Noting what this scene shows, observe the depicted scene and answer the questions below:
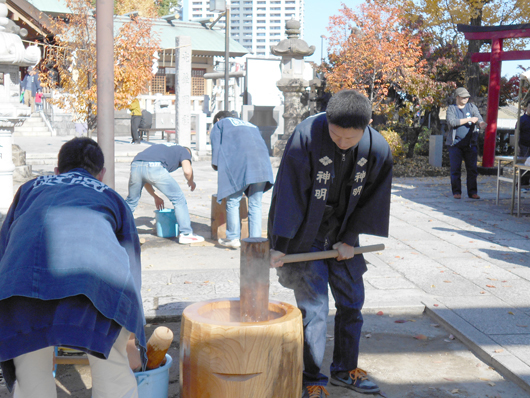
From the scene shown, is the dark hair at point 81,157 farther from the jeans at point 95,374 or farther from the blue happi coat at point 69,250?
the jeans at point 95,374

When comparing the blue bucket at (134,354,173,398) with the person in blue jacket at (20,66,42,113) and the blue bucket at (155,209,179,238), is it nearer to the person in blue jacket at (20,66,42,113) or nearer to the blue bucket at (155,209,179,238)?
the blue bucket at (155,209,179,238)

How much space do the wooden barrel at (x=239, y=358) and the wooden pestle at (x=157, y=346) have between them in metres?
0.13

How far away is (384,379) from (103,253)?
2142 mm

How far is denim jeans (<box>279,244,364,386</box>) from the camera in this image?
126 inches

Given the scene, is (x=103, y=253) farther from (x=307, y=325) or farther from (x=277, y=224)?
(x=307, y=325)

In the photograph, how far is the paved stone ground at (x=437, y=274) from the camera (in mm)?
4219

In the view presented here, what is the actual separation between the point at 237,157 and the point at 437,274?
2487 mm

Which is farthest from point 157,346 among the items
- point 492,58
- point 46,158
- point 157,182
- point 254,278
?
point 46,158

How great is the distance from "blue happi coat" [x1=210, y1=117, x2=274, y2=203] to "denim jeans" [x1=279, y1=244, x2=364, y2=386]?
2.93 m

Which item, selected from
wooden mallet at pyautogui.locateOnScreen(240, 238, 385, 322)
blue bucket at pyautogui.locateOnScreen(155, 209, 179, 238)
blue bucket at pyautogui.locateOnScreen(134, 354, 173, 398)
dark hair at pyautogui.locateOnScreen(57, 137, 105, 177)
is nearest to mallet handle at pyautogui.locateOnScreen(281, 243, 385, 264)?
wooden mallet at pyautogui.locateOnScreen(240, 238, 385, 322)

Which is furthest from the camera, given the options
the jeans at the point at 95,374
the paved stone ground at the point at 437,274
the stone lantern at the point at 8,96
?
the stone lantern at the point at 8,96

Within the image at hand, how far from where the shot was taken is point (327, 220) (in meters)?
3.27

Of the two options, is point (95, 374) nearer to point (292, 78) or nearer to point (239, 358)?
point (239, 358)

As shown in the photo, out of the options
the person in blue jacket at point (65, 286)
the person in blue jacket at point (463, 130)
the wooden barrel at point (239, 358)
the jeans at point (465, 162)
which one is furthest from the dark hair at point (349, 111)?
the jeans at point (465, 162)
